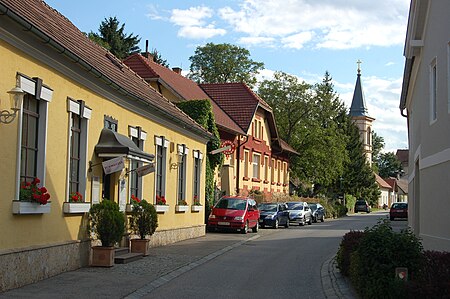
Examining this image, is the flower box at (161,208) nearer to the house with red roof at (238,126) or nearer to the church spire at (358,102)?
the house with red roof at (238,126)

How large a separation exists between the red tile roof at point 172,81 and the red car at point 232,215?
7.51m

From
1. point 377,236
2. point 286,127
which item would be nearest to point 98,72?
point 377,236

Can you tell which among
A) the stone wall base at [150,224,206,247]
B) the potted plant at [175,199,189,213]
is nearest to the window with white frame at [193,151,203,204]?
the stone wall base at [150,224,206,247]

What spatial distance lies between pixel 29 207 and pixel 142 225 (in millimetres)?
6501

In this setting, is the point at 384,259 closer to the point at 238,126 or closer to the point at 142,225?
the point at 142,225

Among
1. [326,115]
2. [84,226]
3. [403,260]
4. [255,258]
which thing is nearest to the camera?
[403,260]

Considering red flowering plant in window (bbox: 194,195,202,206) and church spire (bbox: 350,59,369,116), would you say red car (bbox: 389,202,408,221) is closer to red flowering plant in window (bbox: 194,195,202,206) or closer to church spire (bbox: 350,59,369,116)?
red flowering plant in window (bbox: 194,195,202,206)

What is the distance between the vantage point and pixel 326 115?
213ft

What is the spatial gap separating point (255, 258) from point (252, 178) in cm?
2761

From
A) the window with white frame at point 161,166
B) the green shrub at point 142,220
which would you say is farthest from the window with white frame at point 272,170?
the green shrub at point 142,220

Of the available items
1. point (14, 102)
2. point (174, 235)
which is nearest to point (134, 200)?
point (174, 235)

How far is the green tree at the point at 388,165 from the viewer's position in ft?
520

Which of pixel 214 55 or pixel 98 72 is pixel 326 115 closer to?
pixel 214 55

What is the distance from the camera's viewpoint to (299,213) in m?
42.6
